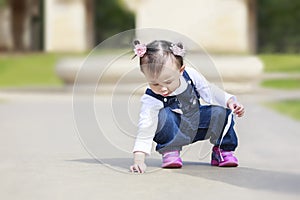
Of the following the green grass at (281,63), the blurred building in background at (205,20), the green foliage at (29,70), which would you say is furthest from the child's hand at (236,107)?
the green foliage at (29,70)

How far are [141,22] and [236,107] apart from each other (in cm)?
1454

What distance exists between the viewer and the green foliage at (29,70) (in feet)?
72.6

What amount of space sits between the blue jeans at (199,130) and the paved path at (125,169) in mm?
162

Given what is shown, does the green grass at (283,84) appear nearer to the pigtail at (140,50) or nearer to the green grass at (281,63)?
the green grass at (281,63)

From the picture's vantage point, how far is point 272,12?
43562mm

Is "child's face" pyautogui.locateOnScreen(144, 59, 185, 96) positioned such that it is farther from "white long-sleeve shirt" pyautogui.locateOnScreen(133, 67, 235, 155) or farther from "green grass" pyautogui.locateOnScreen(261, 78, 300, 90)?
"green grass" pyautogui.locateOnScreen(261, 78, 300, 90)

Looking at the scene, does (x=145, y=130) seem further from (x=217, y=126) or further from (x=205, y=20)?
(x=205, y=20)

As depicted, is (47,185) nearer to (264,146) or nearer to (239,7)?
(264,146)

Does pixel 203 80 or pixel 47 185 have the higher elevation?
pixel 203 80

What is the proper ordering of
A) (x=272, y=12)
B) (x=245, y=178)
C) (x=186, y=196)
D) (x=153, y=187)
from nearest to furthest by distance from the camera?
1. (x=186, y=196)
2. (x=153, y=187)
3. (x=245, y=178)
4. (x=272, y=12)

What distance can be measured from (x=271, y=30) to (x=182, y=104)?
129ft

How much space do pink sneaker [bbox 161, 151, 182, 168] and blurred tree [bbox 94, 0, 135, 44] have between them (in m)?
40.9

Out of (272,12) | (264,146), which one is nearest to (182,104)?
(264,146)

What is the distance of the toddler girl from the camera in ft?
16.7
